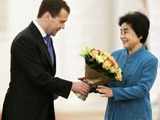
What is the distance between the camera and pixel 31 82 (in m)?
4.15

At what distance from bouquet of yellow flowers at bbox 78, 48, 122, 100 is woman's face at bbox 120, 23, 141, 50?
177 millimetres

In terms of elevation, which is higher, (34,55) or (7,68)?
(34,55)

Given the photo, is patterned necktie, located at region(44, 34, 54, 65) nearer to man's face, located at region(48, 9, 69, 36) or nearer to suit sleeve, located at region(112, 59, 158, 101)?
man's face, located at region(48, 9, 69, 36)

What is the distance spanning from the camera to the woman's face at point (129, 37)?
13.9 feet

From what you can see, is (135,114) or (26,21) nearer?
(135,114)

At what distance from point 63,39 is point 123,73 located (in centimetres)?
340

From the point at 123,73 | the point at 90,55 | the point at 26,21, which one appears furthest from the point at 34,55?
the point at 26,21

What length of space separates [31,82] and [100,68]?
49cm

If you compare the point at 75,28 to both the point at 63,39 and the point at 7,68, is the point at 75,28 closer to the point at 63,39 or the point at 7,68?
the point at 63,39

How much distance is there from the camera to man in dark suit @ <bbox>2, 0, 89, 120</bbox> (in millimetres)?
4105

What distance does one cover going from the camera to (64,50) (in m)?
7.63

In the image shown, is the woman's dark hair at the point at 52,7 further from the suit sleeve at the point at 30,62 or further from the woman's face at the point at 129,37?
the woman's face at the point at 129,37

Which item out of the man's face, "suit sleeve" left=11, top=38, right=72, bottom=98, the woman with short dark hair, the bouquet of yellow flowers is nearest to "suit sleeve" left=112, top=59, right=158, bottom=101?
the woman with short dark hair

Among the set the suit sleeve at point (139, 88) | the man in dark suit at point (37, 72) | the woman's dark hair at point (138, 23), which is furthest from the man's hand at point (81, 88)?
Result: the woman's dark hair at point (138, 23)
